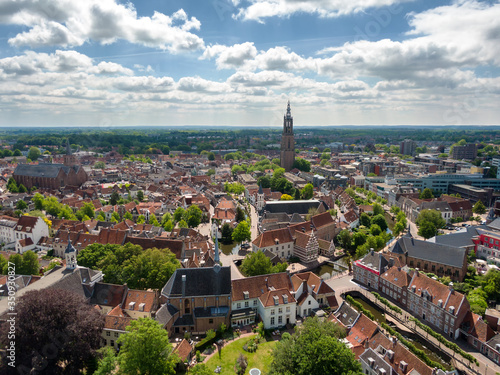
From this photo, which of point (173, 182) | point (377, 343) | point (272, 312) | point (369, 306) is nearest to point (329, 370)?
point (377, 343)

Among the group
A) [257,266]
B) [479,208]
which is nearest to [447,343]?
[257,266]

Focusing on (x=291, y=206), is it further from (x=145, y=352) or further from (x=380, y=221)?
(x=145, y=352)

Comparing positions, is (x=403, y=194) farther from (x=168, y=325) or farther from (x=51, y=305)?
(x=51, y=305)

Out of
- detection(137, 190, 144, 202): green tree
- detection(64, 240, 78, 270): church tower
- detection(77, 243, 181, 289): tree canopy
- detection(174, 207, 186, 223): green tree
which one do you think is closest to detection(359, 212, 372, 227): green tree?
detection(174, 207, 186, 223): green tree

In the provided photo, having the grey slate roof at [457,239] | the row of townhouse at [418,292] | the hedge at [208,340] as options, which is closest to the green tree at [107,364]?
the hedge at [208,340]

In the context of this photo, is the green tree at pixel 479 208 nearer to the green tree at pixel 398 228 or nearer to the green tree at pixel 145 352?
the green tree at pixel 398 228
